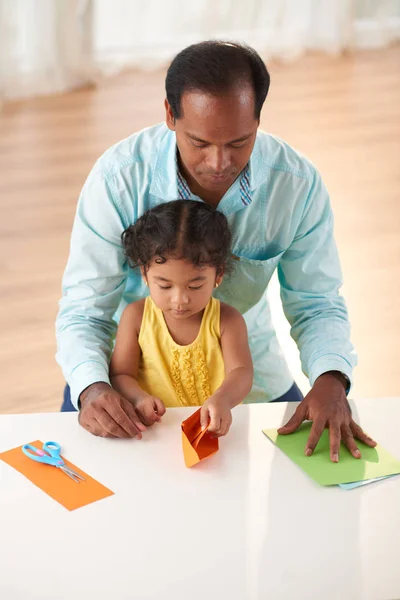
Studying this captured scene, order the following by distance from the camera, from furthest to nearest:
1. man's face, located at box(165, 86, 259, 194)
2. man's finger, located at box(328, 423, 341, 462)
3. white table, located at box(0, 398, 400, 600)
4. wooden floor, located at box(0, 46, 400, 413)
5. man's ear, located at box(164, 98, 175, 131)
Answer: wooden floor, located at box(0, 46, 400, 413)
man's ear, located at box(164, 98, 175, 131)
man's face, located at box(165, 86, 259, 194)
man's finger, located at box(328, 423, 341, 462)
white table, located at box(0, 398, 400, 600)

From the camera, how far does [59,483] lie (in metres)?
1.37

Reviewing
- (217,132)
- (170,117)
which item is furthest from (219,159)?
(170,117)

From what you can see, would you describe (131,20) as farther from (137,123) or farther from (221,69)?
(221,69)

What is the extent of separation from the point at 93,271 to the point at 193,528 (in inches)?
27.5

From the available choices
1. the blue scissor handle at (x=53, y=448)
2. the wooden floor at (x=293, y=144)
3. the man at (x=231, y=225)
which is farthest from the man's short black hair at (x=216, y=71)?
the wooden floor at (x=293, y=144)

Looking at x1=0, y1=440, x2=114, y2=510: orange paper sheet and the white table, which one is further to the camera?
x1=0, y1=440, x2=114, y2=510: orange paper sheet

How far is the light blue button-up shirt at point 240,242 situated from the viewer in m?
1.81

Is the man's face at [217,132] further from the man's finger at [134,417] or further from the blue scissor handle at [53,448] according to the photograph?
the blue scissor handle at [53,448]

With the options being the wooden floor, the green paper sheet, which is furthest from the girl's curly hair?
the wooden floor

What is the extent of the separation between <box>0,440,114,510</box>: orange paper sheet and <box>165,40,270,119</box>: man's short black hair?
2.10ft

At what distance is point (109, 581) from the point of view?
1.17 meters

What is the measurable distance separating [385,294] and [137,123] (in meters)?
2.26

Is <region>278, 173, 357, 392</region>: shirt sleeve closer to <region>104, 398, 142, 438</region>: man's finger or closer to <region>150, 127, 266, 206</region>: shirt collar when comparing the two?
<region>150, 127, 266, 206</region>: shirt collar

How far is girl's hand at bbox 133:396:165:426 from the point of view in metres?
1.52
